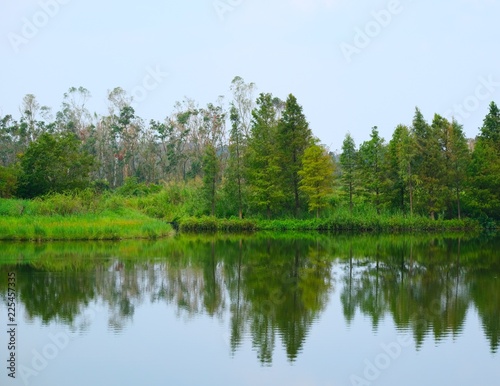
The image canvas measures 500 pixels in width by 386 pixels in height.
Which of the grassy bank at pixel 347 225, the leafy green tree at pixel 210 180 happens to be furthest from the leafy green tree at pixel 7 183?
the leafy green tree at pixel 210 180

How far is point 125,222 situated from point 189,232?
27.9 feet

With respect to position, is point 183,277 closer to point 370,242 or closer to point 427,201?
point 370,242

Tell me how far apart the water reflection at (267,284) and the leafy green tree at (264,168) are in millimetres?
14645

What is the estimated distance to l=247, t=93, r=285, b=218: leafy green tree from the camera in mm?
44531

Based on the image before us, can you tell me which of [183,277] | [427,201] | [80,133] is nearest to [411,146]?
[427,201]

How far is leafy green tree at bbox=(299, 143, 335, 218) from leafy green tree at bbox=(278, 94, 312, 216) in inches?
45.9

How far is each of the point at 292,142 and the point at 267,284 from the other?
2816 centimetres

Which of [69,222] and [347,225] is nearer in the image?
[69,222]

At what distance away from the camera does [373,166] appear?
149 ft

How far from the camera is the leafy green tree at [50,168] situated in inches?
1613

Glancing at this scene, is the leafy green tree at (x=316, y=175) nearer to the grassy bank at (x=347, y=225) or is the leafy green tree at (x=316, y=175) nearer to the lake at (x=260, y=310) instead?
the grassy bank at (x=347, y=225)

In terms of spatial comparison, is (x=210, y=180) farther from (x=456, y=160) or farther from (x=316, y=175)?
(x=456, y=160)

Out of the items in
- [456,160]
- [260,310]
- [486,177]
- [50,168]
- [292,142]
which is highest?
[292,142]

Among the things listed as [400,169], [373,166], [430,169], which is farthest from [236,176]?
[430,169]
